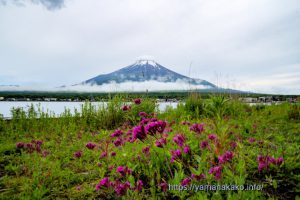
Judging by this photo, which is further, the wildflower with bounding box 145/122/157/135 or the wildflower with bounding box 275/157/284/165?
the wildflower with bounding box 275/157/284/165

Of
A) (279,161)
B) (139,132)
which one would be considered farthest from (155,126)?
(279,161)

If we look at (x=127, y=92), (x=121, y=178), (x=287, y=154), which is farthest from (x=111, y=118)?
(x=287, y=154)

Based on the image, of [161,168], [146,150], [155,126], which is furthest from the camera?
[146,150]

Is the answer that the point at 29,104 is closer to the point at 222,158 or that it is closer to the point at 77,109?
the point at 77,109

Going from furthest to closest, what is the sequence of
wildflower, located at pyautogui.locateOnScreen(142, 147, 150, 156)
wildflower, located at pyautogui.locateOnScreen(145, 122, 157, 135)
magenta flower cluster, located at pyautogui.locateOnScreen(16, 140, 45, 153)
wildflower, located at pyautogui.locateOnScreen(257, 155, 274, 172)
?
magenta flower cluster, located at pyautogui.locateOnScreen(16, 140, 45, 153)
wildflower, located at pyautogui.locateOnScreen(142, 147, 150, 156)
wildflower, located at pyautogui.locateOnScreen(257, 155, 274, 172)
wildflower, located at pyautogui.locateOnScreen(145, 122, 157, 135)

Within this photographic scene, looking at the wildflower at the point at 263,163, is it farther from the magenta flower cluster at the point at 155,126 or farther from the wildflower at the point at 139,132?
the wildflower at the point at 139,132

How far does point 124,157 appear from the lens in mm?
3174

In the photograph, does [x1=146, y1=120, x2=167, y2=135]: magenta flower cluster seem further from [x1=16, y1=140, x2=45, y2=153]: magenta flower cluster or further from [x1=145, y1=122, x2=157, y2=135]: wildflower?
[x1=16, y1=140, x2=45, y2=153]: magenta flower cluster

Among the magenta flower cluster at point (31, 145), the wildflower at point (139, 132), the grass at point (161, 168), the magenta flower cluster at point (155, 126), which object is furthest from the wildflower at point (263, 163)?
the magenta flower cluster at point (31, 145)

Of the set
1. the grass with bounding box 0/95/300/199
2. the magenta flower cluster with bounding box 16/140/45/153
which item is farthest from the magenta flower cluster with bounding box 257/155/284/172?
the magenta flower cluster with bounding box 16/140/45/153

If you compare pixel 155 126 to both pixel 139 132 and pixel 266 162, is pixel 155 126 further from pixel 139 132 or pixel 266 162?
pixel 266 162

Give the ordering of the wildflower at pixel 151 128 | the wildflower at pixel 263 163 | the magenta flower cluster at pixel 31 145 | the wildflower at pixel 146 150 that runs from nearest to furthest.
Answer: the wildflower at pixel 151 128, the wildflower at pixel 263 163, the wildflower at pixel 146 150, the magenta flower cluster at pixel 31 145

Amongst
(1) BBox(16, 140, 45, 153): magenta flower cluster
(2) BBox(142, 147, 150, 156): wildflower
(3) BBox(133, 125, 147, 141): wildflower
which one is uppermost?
(3) BBox(133, 125, 147, 141): wildflower

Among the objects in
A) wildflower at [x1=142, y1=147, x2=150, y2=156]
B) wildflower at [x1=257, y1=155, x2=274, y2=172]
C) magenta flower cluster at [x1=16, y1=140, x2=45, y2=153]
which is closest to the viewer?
wildflower at [x1=257, y1=155, x2=274, y2=172]
